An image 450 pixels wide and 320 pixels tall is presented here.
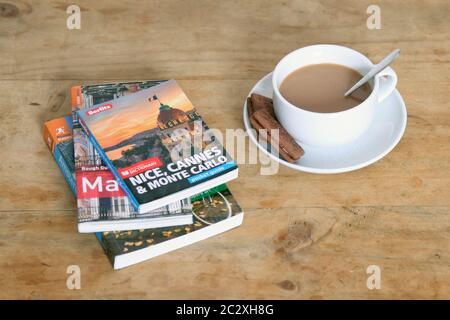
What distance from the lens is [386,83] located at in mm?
1113

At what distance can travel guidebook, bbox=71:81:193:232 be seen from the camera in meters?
1.01

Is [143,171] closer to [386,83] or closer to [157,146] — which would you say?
[157,146]

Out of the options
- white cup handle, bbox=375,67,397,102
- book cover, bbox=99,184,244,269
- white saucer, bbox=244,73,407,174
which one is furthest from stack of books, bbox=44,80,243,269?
white cup handle, bbox=375,67,397,102

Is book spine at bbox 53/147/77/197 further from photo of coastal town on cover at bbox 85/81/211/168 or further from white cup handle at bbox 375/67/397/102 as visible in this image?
white cup handle at bbox 375/67/397/102

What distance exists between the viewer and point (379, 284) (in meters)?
1.00

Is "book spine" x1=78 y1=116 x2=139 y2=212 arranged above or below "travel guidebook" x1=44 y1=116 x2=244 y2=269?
above

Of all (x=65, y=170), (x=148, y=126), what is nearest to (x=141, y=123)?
(x=148, y=126)

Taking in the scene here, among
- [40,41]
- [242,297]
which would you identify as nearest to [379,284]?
[242,297]

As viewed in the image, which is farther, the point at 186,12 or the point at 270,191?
the point at 186,12

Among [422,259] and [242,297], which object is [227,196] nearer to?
[242,297]

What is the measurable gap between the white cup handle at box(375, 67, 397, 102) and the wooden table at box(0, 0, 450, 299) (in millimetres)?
87

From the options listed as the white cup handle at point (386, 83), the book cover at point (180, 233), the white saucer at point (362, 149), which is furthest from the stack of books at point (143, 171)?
the white cup handle at point (386, 83)

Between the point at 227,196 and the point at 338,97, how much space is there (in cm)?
23

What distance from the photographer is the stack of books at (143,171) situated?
3.32 ft
